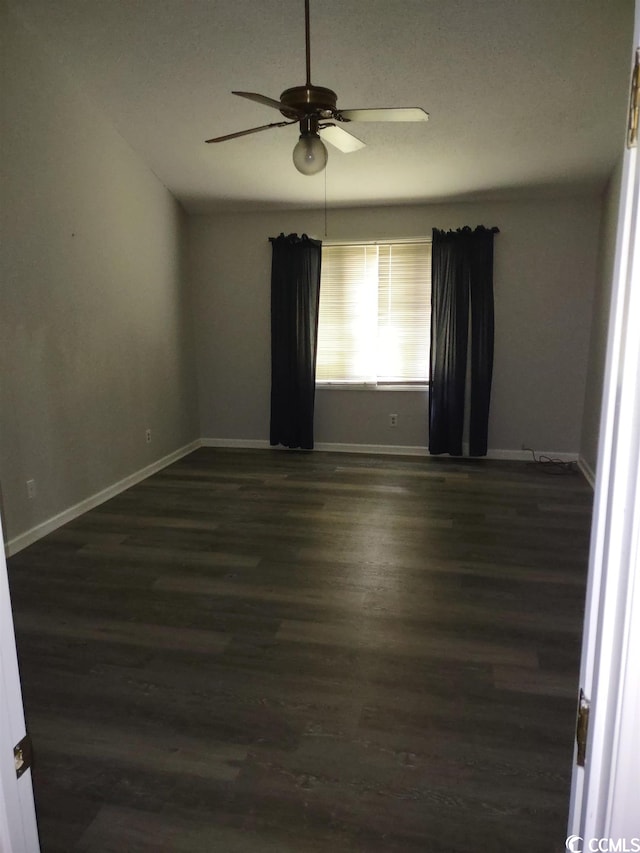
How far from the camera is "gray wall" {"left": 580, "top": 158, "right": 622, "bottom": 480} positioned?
428cm

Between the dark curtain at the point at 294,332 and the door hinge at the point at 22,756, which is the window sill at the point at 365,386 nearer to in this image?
the dark curtain at the point at 294,332

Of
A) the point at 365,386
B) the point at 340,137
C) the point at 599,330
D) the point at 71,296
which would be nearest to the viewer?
the point at 340,137

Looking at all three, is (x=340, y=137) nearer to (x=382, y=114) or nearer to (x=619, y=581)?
(x=382, y=114)

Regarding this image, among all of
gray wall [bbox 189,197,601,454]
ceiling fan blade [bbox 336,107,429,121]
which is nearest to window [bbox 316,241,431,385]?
gray wall [bbox 189,197,601,454]

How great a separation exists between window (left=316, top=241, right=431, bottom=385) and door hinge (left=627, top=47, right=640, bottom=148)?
475 centimetres

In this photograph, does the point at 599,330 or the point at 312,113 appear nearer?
the point at 312,113

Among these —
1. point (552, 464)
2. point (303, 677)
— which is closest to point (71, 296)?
point (303, 677)

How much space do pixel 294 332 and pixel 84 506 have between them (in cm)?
260

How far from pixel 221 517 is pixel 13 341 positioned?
68.5 inches

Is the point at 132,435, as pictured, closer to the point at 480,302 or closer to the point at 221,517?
the point at 221,517

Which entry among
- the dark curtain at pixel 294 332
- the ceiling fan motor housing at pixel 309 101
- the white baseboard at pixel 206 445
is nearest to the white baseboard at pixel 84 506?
the white baseboard at pixel 206 445

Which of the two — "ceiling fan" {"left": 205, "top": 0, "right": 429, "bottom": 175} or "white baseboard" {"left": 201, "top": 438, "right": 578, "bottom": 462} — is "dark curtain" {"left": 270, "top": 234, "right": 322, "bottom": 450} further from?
"ceiling fan" {"left": 205, "top": 0, "right": 429, "bottom": 175}

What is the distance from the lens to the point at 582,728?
80 centimetres

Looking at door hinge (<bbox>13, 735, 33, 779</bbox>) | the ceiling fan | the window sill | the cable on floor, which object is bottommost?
the cable on floor
